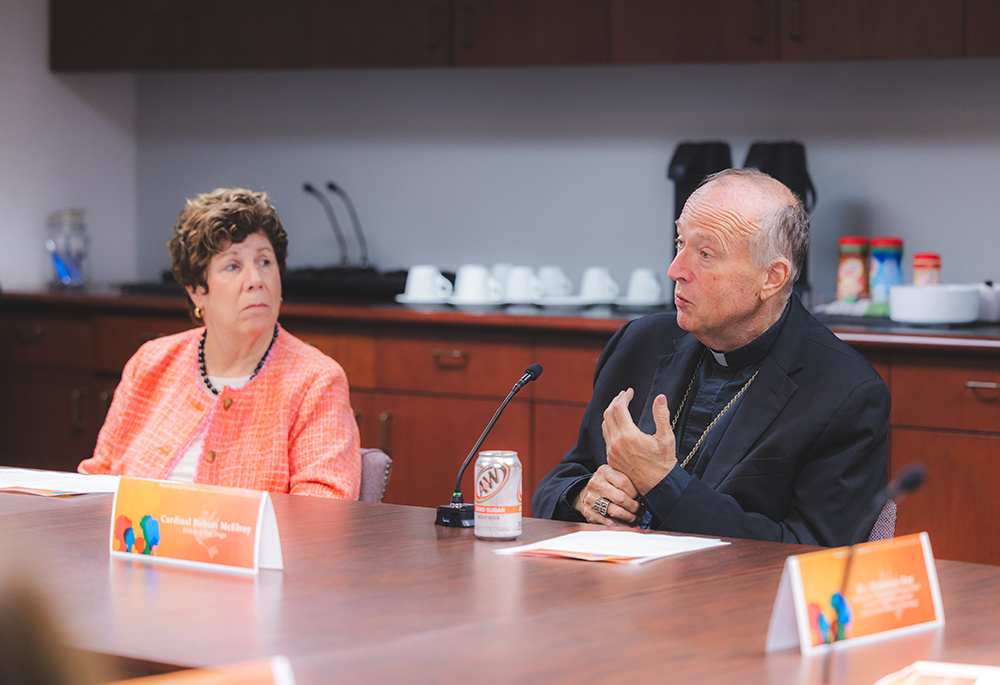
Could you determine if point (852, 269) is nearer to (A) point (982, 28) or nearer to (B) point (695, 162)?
(B) point (695, 162)

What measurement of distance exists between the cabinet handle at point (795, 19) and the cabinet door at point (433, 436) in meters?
1.36

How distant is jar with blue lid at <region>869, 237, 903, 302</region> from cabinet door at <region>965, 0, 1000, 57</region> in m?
0.58

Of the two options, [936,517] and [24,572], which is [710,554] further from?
[936,517]

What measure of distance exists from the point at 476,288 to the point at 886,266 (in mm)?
1272

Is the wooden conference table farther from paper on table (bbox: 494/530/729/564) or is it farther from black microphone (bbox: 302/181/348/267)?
black microphone (bbox: 302/181/348/267)

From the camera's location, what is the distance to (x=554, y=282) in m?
3.99

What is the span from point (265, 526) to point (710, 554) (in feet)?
1.82

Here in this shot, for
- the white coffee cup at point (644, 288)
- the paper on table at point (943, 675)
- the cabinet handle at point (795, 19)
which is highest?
the cabinet handle at point (795, 19)

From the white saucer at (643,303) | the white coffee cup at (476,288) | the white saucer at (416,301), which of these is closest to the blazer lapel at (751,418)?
the white saucer at (643,303)

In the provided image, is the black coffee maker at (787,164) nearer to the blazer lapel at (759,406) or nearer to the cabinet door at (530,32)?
the cabinet door at (530,32)

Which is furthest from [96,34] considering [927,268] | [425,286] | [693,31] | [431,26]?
[927,268]

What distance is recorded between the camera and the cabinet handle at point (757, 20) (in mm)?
3602

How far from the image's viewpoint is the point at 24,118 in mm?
4602

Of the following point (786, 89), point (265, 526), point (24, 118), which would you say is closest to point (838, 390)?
point (265, 526)
